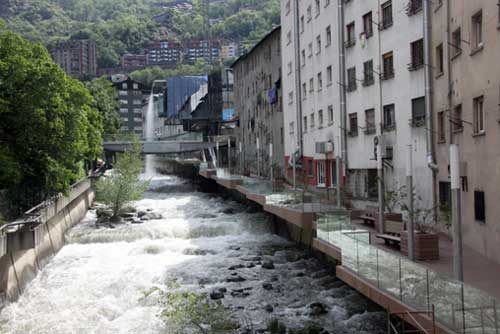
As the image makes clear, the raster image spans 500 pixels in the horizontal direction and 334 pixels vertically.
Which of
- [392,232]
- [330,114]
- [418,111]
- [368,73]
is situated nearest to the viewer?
[392,232]

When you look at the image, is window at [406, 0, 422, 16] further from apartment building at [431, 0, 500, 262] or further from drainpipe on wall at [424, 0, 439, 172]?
apartment building at [431, 0, 500, 262]

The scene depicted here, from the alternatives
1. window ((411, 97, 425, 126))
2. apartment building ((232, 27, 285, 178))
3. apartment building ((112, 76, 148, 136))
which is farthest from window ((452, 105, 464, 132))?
apartment building ((112, 76, 148, 136))

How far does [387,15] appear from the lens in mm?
31141

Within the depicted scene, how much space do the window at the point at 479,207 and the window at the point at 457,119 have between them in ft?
8.94

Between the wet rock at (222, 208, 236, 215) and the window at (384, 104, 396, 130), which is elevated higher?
the window at (384, 104, 396, 130)

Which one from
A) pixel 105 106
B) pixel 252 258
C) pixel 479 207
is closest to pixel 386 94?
pixel 252 258

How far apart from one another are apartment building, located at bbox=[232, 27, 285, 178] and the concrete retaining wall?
50.9 feet

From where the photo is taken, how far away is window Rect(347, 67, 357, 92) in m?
34.9

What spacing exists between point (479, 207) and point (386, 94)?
1287 cm

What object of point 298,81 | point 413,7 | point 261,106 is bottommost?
point 261,106

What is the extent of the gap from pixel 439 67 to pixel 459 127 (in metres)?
4.71

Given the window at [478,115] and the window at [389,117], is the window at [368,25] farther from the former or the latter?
the window at [478,115]

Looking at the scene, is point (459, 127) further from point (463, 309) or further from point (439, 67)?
point (463, 309)

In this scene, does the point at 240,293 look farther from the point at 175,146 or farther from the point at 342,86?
the point at 175,146
